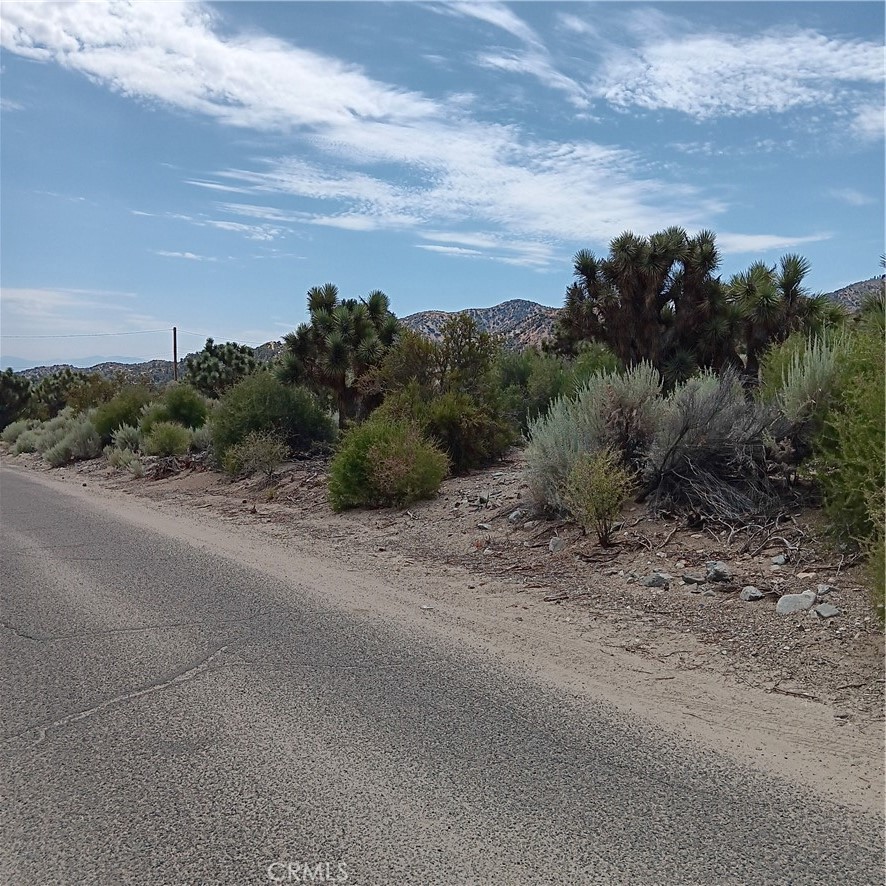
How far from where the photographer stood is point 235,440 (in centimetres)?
2186

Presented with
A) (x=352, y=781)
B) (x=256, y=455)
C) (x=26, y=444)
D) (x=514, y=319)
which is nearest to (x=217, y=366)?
(x=26, y=444)

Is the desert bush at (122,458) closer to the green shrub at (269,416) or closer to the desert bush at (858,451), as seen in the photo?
the green shrub at (269,416)

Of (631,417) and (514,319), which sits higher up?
(514,319)

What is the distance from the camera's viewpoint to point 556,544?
33.6 ft

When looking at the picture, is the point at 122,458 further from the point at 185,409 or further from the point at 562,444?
the point at 562,444

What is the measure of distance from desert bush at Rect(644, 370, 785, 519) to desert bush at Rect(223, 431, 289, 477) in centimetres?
1086

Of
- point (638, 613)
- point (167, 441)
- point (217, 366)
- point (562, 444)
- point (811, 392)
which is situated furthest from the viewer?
point (217, 366)

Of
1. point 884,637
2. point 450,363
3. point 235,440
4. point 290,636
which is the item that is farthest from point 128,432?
point 884,637

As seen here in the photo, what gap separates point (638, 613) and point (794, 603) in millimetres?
1308

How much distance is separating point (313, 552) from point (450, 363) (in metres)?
8.56

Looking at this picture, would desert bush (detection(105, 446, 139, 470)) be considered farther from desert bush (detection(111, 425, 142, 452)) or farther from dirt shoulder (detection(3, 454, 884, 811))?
dirt shoulder (detection(3, 454, 884, 811))

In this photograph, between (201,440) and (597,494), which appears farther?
(201,440)

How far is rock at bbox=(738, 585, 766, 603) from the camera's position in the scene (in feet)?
24.4

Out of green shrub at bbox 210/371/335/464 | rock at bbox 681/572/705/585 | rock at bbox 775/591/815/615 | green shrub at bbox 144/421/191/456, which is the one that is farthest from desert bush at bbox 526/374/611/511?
green shrub at bbox 144/421/191/456
